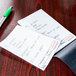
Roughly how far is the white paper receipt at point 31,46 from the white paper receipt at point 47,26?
0.04 m

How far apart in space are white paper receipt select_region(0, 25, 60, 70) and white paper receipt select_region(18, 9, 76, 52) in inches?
1.4

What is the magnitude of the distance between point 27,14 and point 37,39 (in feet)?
0.73

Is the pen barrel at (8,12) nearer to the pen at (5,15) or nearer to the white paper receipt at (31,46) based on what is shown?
the pen at (5,15)

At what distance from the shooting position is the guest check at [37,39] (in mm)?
716

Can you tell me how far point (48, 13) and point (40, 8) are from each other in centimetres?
7

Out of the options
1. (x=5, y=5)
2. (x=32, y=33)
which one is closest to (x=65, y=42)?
(x=32, y=33)

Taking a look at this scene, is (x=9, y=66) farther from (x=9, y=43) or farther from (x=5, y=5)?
(x=5, y=5)

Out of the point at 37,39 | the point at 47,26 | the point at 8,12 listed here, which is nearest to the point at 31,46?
the point at 37,39

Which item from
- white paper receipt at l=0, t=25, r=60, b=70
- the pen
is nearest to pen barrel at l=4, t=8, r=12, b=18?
the pen

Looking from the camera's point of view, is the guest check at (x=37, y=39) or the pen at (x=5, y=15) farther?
the pen at (x=5, y=15)

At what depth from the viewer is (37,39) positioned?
78 cm

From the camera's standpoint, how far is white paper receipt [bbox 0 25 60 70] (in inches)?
27.8

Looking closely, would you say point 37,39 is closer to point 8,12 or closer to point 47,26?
point 47,26

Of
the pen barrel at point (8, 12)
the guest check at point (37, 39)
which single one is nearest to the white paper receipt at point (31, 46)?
the guest check at point (37, 39)
